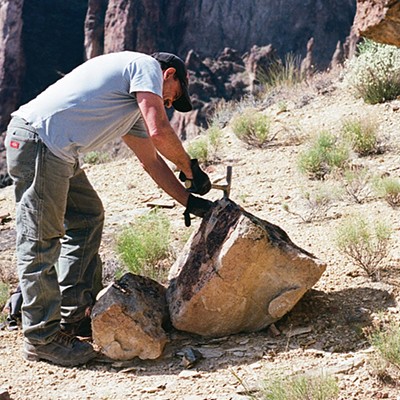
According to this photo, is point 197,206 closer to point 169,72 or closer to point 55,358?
point 169,72

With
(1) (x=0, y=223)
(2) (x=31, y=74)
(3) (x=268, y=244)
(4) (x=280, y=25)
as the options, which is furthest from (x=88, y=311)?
(2) (x=31, y=74)

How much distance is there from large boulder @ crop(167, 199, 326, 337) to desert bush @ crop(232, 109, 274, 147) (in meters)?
4.82

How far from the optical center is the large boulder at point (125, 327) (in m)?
3.86

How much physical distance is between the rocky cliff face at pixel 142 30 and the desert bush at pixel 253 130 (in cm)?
1063

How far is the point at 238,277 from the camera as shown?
12.7ft

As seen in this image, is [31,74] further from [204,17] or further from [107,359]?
[107,359]

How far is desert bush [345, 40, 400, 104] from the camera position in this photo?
8977 mm

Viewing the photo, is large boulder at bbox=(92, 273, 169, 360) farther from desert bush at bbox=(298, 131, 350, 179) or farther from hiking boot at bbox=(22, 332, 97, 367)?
desert bush at bbox=(298, 131, 350, 179)

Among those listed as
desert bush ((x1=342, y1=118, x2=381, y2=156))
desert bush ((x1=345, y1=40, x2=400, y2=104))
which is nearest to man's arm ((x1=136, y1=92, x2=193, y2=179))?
desert bush ((x1=342, y1=118, x2=381, y2=156))

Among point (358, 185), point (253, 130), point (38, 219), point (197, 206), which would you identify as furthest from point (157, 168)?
point (253, 130)

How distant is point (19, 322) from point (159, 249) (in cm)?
118

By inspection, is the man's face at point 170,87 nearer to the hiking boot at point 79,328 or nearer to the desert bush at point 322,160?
the hiking boot at point 79,328

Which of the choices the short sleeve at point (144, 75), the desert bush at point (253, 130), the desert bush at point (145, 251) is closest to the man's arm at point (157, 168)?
the short sleeve at point (144, 75)

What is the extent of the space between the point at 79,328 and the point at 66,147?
1.21 m
